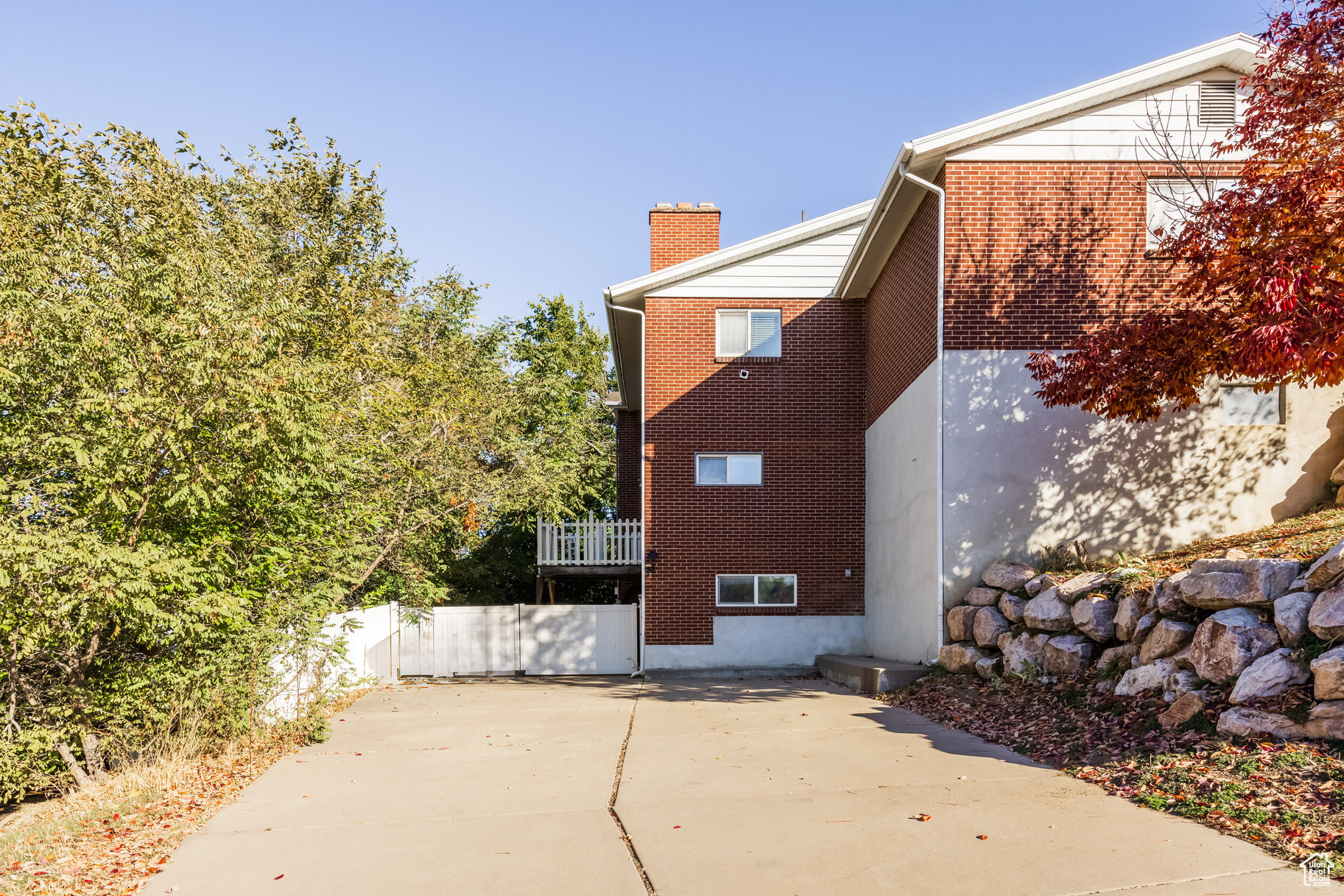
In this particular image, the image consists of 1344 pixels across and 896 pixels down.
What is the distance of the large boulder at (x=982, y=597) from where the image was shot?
10195 millimetres

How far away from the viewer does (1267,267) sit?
24.4ft

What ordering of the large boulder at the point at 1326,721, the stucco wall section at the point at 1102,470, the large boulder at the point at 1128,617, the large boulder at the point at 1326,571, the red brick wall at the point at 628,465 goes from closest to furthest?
the large boulder at the point at 1326,721 < the large boulder at the point at 1326,571 < the large boulder at the point at 1128,617 < the stucco wall section at the point at 1102,470 < the red brick wall at the point at 628,465

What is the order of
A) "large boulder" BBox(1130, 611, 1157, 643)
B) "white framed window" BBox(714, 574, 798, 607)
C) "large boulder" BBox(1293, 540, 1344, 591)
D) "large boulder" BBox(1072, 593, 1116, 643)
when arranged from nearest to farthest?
"large boulder" BBox(1293, 540, 1344, 591) → "large boulder" BBox(1130, 611, 1157, 643) → "large boulder" BBox(1072, 593, 1116, 643) → "white framed window" BBox(714, 574, 798, 607)

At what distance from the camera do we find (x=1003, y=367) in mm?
10914

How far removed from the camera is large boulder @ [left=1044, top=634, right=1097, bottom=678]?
27.4ft

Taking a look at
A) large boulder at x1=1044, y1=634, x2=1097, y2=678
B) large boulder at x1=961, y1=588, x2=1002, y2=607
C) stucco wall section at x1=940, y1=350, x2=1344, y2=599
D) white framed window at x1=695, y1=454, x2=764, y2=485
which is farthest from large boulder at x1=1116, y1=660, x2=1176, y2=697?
white framed window at x1=695, y1=454, x2=764, y2=485

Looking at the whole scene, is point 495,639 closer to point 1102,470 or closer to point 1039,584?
point 1039,584

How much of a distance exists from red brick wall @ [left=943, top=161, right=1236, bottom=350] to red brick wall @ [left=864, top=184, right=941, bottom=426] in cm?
39

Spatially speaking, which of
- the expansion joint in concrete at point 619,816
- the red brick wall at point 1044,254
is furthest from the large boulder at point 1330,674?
the red brick wall at point 1044,254

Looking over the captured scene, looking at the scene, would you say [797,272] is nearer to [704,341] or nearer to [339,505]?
[704,341]

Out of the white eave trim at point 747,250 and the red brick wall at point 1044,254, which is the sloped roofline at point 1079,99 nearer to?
the red brick wall at point 1044,254

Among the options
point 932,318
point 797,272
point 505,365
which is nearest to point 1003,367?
point 932,318

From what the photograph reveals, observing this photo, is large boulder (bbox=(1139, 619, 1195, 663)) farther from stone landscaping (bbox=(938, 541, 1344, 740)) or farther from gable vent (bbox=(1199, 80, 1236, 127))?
gable vent (bbox=(1199, 80, 1236, 127))

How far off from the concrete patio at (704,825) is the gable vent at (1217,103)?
8.07 meters
